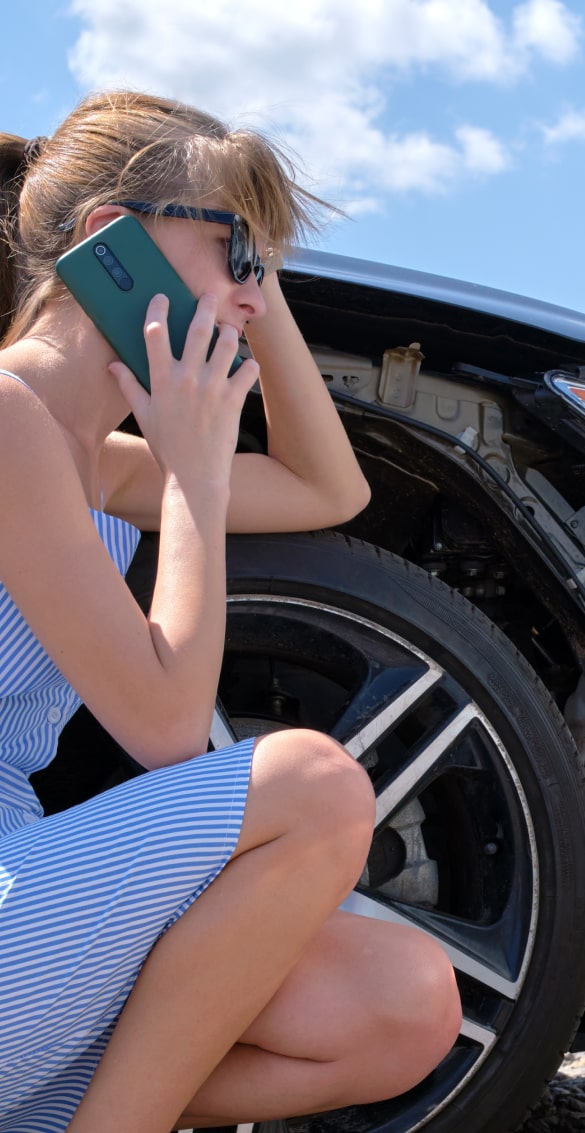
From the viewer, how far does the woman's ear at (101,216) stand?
154cm

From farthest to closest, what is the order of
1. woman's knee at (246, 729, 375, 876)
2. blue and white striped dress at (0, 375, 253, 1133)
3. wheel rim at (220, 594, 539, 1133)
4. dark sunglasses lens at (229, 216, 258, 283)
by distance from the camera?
wheel rim at (220, 594, 539, 1133)
dark sunglasses lens at (229, 216, 258, 283)
woman's knee at (246, 729, 375, 876)
blue and white striped dress at (0, 375, 253, 1133)

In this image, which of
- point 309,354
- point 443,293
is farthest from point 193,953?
point 443,293

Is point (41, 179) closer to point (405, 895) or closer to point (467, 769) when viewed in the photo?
point (467, 769)

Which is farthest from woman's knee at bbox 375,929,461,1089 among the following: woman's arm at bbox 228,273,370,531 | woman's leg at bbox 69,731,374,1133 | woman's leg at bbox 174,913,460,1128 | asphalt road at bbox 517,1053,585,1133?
woman's arm at bbox 228,273,370,531

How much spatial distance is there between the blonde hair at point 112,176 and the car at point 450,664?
35cm

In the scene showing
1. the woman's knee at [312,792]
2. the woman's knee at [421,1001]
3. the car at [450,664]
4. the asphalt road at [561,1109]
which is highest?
the car at [450,664]

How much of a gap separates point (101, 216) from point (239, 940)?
3.26 feet

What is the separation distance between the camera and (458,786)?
6.50 feet

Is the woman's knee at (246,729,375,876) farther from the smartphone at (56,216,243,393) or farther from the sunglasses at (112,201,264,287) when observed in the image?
the sunglasses at (112,201,264,287)

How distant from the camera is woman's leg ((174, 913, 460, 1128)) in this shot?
141cm

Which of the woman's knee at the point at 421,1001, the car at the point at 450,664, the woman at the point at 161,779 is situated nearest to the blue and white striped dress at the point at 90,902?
the woman at the point at 161,779

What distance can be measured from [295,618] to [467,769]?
1.34ft

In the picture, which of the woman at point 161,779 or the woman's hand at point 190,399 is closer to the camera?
the woman at point 161,779

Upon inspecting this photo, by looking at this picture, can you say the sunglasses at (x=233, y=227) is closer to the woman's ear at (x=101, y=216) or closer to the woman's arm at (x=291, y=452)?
the woman's ear at (x=101, y=216)
